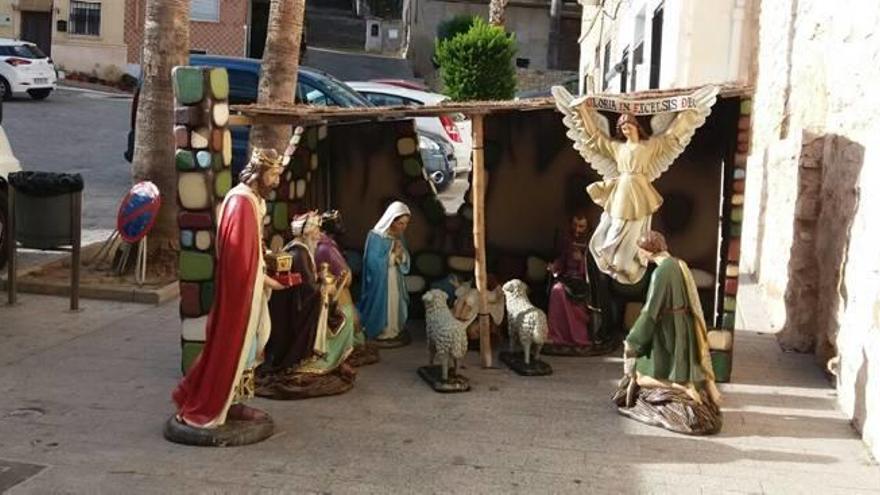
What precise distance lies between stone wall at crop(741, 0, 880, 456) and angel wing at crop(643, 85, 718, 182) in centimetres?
110

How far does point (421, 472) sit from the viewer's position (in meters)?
6.04

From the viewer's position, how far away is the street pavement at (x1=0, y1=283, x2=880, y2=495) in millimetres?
5895

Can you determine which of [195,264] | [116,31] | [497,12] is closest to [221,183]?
[195,264]

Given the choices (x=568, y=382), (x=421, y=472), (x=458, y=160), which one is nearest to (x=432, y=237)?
(x=568, y=382)

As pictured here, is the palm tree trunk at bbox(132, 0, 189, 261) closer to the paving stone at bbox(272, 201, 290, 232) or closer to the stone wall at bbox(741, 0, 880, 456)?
the paving stone at bbox(272, 201, 290, 232)

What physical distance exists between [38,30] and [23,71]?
26.6 ft

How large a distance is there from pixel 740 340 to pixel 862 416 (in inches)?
104

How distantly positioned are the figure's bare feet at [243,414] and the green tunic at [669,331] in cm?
242

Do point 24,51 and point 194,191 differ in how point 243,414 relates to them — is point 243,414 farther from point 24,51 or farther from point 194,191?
point 24,51

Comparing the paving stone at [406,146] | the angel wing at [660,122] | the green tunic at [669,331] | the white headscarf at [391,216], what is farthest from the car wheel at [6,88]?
the green tunic at [669,331]

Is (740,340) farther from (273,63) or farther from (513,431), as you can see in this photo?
(273,63)

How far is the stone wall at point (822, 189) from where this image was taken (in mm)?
7051

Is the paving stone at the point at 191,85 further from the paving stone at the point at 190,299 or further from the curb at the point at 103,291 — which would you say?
the curb at the point at 103,291

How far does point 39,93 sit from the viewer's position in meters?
27.4
